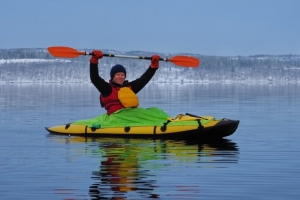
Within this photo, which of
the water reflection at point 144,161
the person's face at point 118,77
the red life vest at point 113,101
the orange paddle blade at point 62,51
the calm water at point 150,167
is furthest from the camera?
the orange paddle blade at point 62,51

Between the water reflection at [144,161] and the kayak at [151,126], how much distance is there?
11.0 inches

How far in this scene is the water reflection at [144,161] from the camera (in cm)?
1154

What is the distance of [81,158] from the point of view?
50.4 feet

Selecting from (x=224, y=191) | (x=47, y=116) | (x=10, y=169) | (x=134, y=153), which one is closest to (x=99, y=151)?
(x=134, y=153)

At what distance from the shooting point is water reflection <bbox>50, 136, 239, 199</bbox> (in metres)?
11.5

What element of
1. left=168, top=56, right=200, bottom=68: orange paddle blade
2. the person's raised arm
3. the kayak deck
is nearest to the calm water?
the kayak deck

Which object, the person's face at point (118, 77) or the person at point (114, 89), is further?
the person's face at point (118, 77)

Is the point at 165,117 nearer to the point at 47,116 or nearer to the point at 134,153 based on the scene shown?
the point at 134,153

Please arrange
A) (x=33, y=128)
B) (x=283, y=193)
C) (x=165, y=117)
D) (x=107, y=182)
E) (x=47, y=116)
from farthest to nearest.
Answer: (x=47, y=116) → (x=33, y=128) → (x=165, y=117) → (x=107, y=182) → (x=283, y=193)

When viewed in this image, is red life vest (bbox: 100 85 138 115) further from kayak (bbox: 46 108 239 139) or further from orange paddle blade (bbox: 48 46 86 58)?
orange paddle blade (bbox: 48 46 86 58)

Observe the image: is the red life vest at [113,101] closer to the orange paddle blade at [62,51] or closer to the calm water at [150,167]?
the calm water at [150,167]

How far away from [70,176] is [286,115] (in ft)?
58.5

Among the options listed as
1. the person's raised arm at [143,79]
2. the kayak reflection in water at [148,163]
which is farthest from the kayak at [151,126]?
the person's raised arm at [143,79]

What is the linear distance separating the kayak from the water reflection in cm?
28
